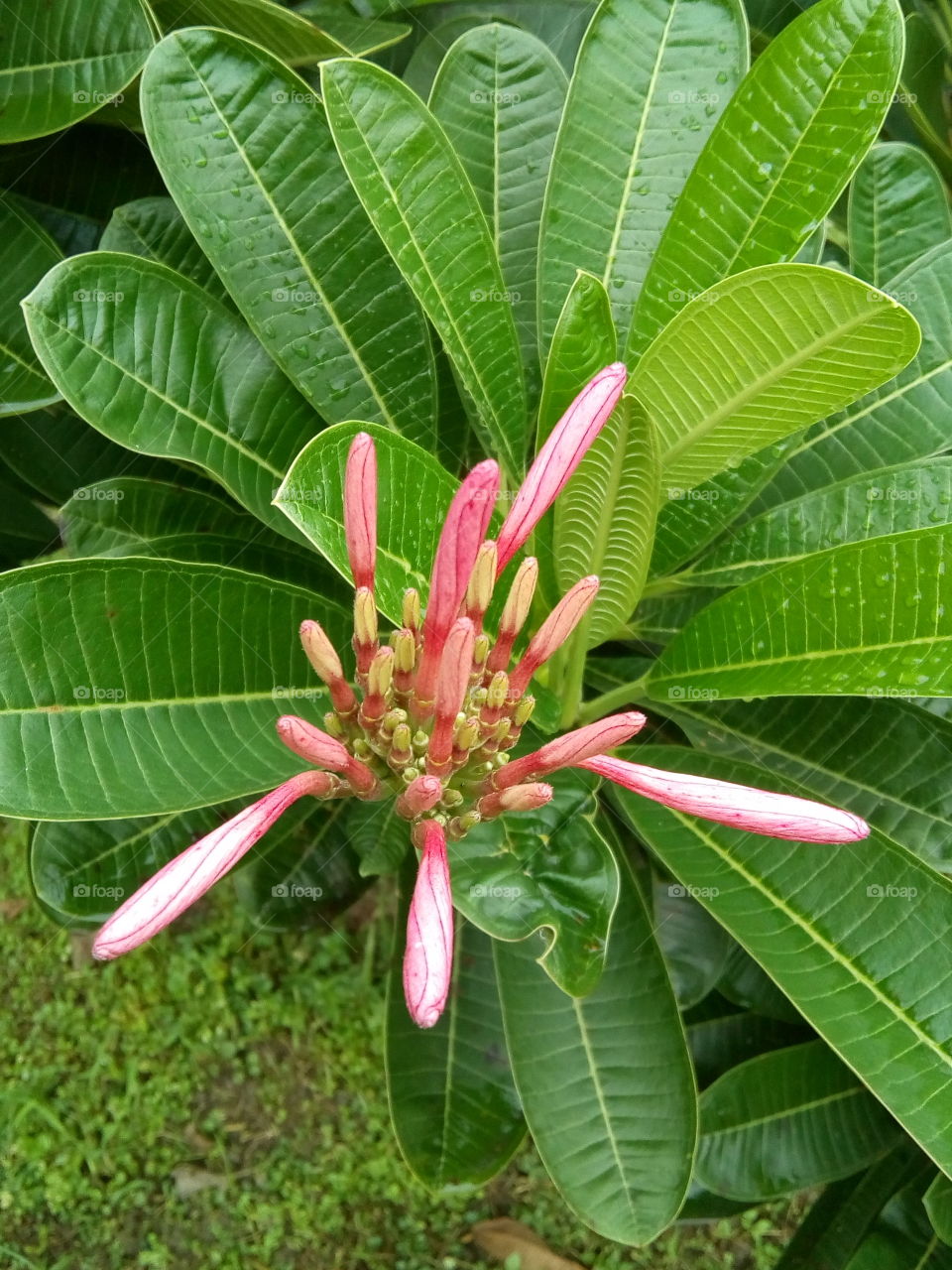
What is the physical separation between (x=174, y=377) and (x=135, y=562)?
0.22 m

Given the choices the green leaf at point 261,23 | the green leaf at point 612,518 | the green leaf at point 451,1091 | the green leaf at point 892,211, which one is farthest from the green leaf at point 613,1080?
the green leaf at point 261,23

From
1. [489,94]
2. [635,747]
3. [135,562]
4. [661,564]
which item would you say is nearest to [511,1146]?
[635,747]

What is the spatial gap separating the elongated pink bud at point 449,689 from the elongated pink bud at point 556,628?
0.27 ft

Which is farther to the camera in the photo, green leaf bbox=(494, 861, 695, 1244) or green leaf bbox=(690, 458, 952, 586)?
green leaf bbox=(494, 861, 695, 1244)

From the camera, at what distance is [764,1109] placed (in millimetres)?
1369

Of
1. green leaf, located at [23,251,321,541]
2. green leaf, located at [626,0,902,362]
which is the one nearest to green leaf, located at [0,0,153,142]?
green leaf, located at [23,251,321,541]

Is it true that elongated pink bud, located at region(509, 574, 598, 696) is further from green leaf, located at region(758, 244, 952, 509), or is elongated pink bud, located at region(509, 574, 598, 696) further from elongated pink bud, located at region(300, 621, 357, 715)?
green leaf, located at region(758, 244, 952, 509)

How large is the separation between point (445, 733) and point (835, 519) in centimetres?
51

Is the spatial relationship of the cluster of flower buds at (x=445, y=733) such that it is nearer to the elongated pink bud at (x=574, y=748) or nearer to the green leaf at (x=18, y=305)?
the elongated pink bud at (x=574, y=748)

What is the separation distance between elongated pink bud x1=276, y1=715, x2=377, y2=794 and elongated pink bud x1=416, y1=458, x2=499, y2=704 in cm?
9

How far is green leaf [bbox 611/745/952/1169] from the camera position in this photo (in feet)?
2.88

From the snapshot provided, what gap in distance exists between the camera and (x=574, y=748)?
730 mm

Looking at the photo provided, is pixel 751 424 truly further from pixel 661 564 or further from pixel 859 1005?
pixel 859 1005

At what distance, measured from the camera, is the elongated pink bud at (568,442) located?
71 centimetres
